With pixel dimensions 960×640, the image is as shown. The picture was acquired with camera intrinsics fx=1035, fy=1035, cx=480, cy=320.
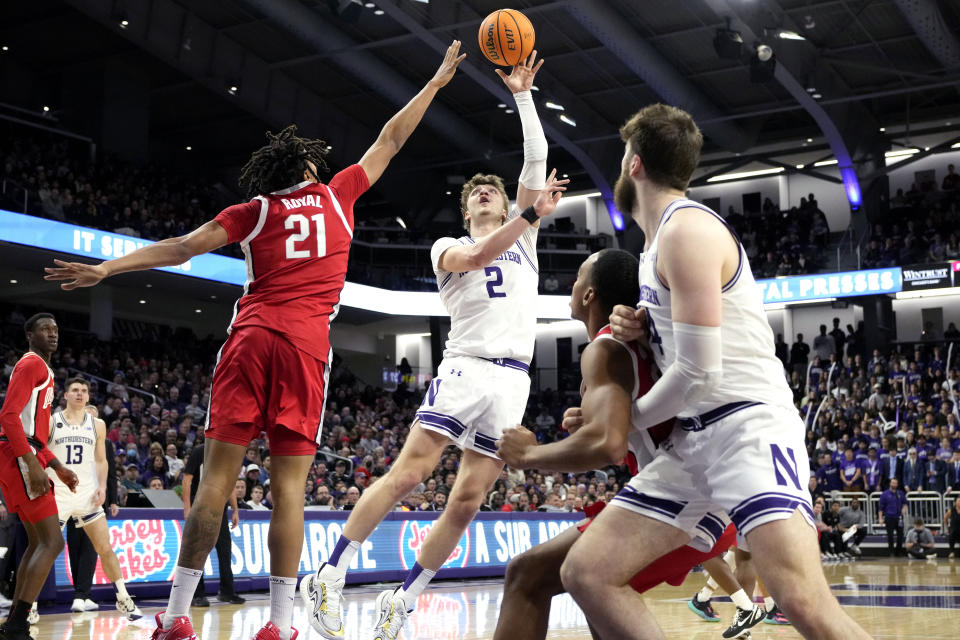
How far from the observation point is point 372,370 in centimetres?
3981

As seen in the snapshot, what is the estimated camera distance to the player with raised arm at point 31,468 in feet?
20.6

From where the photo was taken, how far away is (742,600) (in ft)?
23.6

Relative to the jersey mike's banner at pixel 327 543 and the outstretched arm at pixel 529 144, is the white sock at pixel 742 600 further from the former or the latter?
the outstretched arm at pixel 529 144

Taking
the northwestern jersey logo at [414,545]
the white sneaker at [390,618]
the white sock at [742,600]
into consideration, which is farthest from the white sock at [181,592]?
the northwestern jersey logo at [414,545]

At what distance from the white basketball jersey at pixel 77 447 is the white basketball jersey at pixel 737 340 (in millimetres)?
7117

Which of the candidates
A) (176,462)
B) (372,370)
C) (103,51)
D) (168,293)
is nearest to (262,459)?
(176,462)

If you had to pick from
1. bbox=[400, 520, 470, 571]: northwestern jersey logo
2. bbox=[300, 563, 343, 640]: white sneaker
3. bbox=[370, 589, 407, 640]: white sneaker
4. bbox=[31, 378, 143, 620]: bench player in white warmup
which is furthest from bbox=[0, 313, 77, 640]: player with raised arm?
bbox=[400, 520, 470, 571]: northwestern jersey logo

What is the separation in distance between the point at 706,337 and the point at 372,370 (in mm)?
37021

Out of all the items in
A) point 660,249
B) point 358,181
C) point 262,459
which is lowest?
point 262,459

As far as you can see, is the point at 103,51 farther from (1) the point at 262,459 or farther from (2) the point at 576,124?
(1) the point at 262,459

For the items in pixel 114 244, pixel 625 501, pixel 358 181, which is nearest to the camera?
pixel 625 501

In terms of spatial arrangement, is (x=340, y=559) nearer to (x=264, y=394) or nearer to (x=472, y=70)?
(x=264, y=394)

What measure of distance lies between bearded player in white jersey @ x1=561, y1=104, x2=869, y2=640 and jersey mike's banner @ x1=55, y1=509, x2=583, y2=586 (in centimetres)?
547

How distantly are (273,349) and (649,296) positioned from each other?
1.83 metres
